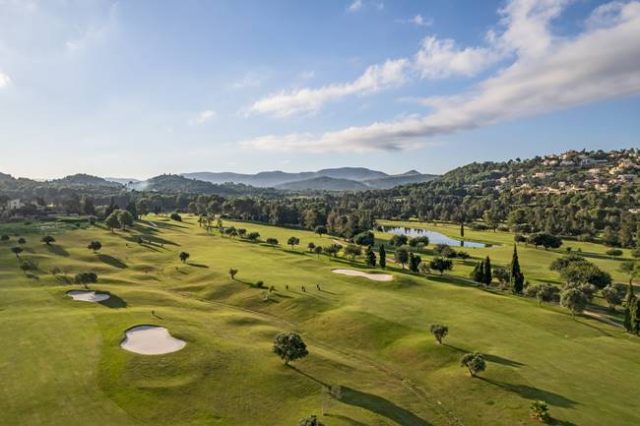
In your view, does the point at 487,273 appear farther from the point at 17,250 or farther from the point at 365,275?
the point at 17,250

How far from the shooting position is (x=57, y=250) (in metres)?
109

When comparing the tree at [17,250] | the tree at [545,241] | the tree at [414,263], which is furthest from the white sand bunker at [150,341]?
the tree at [545,241]

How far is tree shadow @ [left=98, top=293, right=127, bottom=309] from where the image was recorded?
225ft

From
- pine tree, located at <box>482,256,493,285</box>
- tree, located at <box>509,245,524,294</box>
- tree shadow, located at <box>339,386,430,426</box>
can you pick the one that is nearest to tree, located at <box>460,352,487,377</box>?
tree shadow, located at <box>339,386,430,426</box>

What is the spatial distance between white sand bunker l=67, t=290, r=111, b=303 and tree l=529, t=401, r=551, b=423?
65780 mm

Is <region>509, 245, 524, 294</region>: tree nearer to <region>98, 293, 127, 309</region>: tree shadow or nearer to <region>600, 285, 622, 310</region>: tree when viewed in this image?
<region>600, 285, 622, 310</region>: tree

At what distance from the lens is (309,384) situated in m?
46.3

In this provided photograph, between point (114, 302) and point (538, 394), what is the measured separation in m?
63.7

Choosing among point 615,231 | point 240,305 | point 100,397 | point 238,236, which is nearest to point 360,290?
point 240,305

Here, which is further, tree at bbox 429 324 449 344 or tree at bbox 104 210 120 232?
tree at bbox 104 210 120 232

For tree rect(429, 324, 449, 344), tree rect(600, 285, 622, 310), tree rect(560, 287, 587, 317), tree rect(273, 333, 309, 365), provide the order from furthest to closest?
tree rect(600, 285, 622, 310), tree rect(560, 287, 587, 317), tree rect(429, 324, 449, 344), tree rect(273, 333, 309, 365)

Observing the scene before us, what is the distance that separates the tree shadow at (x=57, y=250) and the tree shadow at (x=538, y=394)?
101544 mm

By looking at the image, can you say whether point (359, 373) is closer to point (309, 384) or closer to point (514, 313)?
point (309, 384)

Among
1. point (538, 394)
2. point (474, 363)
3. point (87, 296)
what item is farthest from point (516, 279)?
point (87, 296)
